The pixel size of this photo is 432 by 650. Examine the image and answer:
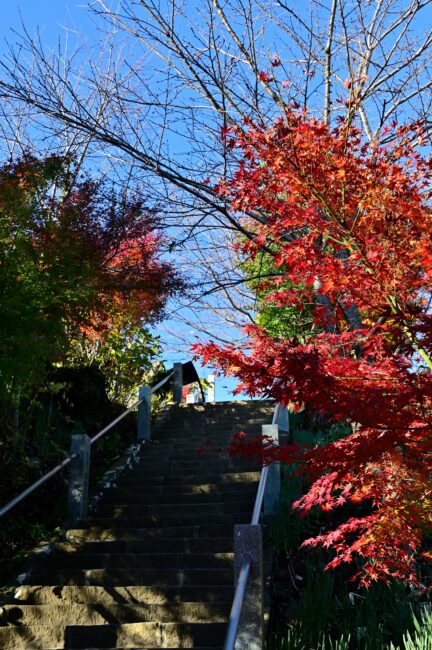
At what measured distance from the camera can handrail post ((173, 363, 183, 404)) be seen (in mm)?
14555

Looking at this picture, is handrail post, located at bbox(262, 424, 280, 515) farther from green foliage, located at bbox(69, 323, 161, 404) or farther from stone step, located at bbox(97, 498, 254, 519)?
green foliage, located at bbox(69, 323, 161, 404)

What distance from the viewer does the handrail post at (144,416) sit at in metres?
11.2

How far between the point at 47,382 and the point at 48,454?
5.19 feet

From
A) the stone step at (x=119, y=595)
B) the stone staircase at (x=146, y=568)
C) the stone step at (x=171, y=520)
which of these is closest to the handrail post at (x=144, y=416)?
the stone staircase at (x=146, y=568)

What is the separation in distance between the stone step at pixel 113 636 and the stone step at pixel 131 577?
2.20ft

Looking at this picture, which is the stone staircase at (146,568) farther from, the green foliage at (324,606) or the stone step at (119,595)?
the green foliage at (324,606)

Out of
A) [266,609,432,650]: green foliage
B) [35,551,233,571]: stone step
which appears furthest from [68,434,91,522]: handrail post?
[266,609,432,650]: green foliage

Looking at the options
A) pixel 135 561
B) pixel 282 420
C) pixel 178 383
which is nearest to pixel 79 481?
pixel 135 561

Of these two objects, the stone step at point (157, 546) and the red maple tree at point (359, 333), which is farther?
the stone step at point (157, 546)

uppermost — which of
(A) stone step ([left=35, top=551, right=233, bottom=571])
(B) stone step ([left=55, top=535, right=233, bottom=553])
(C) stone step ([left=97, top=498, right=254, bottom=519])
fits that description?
(C) stone step ([left=97, top=498, right=254, bottom=519])

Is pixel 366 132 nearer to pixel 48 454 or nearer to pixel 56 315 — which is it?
pixel 56 315

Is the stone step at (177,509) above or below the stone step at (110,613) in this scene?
above

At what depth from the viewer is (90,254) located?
8.95 meters

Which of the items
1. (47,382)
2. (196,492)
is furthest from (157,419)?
(196,492)
